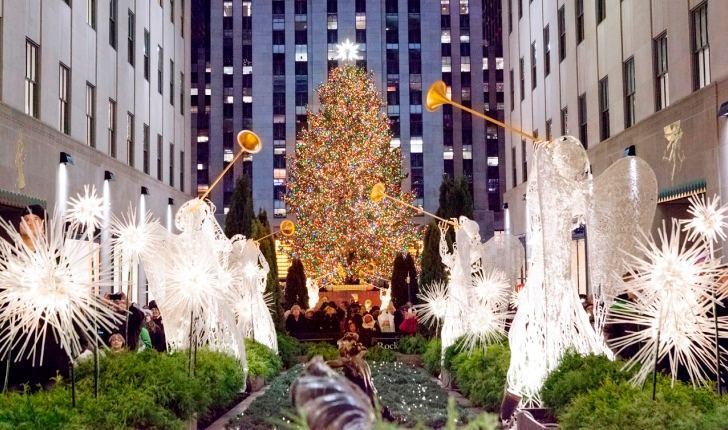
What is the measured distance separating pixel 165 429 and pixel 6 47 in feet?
38.7

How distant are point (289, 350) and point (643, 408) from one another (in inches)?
558

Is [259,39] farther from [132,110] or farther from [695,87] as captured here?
[695,87]

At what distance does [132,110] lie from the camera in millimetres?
28188

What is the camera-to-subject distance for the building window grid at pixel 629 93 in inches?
852

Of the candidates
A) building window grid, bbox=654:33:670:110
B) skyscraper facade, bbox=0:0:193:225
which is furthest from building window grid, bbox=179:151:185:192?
building window grid, bbox=654:33:670:110

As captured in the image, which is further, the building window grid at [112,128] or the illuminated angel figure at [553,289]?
the building window grid at [112,128]

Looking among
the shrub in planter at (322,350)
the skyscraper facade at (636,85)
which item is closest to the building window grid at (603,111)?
the skyscraper facade at (636,85)

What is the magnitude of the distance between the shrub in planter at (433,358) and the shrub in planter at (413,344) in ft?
4.98

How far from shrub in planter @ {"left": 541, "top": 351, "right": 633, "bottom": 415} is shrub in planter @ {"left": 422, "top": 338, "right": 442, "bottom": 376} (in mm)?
8248

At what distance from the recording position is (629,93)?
2184 centimetres

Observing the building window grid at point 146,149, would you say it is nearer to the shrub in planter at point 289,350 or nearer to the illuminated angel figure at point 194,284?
the shrub in planter at point 289,350

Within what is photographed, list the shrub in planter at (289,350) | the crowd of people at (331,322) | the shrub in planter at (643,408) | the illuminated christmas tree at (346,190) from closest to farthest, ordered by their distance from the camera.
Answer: the shrub in planter at (643,408) < the shrub in planter at (289,350) < the crowd of people at (331,322) < the illuminated christmas tree at (346,190)

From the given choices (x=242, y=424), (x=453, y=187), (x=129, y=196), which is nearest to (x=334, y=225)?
(x=453, y=187)

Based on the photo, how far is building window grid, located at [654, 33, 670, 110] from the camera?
Result: 1928cm
